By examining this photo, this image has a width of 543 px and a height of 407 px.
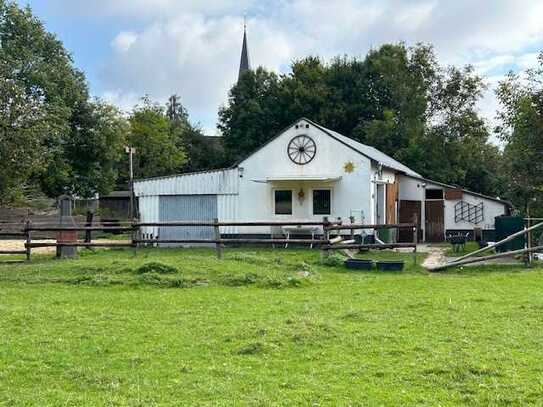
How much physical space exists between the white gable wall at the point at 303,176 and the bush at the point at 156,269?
11213mm

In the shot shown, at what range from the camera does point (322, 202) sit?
24000mm

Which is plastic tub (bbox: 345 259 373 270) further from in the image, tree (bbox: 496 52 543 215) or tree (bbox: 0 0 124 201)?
tree (bbox: 0 0 124 201)

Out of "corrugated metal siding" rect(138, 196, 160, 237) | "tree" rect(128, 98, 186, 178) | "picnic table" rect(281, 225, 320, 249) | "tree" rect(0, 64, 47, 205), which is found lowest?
"picnic table" rect(281, 225, 320, 249)

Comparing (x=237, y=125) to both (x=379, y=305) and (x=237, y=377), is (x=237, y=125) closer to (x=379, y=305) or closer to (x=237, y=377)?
(x=379, y=305)

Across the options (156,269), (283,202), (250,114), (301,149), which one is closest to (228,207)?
(283,202)

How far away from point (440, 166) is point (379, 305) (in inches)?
1095

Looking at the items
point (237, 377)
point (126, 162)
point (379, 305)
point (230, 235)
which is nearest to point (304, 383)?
point (237, 377)

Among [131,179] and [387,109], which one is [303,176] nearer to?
[131,179]

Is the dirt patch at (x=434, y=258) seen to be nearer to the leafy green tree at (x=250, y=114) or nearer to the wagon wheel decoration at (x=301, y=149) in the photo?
the wagon wheel decoration at (x=301, y=149)

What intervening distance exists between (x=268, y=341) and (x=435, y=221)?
71.1 ft

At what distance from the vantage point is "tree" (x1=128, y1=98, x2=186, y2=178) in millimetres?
46438

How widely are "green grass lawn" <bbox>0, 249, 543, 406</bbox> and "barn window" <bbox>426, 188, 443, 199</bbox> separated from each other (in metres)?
15.1

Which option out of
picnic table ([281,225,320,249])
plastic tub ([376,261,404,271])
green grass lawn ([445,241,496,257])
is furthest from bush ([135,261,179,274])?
picnic table ([281,225,320,249])

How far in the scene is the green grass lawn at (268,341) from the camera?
16.5 ft
